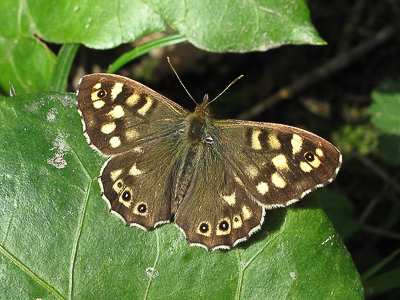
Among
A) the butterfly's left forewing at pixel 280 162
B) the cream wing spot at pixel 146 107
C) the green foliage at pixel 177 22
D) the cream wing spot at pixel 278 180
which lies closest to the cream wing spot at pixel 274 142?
the butterfly's left forewing at pixel 280 162

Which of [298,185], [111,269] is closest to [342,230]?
[298,185]

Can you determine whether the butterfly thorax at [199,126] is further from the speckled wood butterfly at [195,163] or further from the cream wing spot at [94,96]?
the cream wing spot at [94,96]

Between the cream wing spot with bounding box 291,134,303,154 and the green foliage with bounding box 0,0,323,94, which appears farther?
the green foliage with bounding box 0,0,323,94

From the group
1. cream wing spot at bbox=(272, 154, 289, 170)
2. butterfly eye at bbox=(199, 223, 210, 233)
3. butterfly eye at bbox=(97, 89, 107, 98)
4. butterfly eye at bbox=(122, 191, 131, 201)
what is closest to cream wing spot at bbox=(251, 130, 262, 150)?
cream wing spot at bbox=(272, 154, 289, 170)

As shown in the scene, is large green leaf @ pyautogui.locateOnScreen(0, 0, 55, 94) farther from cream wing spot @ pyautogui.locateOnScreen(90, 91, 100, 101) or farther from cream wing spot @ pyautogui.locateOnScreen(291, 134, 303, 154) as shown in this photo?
cream wing spot @ pyautogui.locateOnScreen(291, 134, 303, 154)

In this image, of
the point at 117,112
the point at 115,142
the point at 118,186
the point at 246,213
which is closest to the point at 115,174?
the point at 118,186
